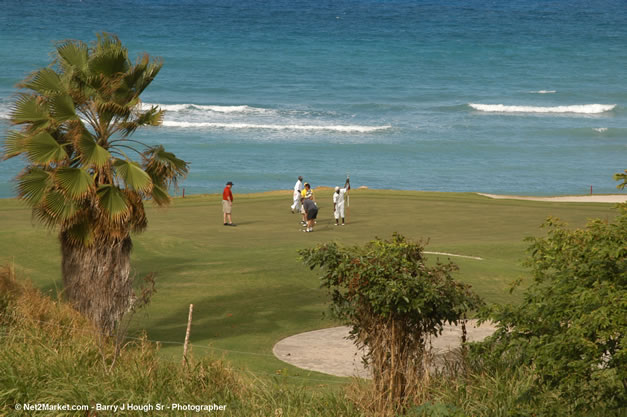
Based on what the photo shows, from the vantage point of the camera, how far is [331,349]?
666 inches

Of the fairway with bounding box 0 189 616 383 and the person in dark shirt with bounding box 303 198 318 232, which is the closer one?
the fairway with bounding box 0 189 616 383

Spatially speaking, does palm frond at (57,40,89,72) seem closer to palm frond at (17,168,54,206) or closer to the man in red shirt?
palm frond at (17,168,54,206)

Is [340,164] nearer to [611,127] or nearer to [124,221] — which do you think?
[611,127]

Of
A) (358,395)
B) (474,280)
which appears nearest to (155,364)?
(358,395)

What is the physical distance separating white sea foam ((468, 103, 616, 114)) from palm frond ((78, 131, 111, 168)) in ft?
224

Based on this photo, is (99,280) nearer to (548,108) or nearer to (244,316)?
(244,316)

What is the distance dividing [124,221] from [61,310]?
1.89 metres

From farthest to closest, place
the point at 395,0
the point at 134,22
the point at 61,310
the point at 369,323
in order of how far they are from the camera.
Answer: the point at 395,0
the point at 134,22
the point at 61,310
the point at 369,323

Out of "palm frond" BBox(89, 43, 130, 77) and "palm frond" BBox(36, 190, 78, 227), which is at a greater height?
"palm frond" BBox(89, 43, 130, 77)

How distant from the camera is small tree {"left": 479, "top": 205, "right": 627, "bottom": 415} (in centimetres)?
987

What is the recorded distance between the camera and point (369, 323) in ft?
42.9

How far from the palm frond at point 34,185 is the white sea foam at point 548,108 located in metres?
68.6

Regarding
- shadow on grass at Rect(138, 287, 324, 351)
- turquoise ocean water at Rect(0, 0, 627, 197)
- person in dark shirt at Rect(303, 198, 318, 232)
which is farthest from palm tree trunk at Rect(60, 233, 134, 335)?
turquoise ocean water at Rect(0, 0, 627, 197)

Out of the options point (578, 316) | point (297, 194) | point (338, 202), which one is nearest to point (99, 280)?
point (578, 316)
